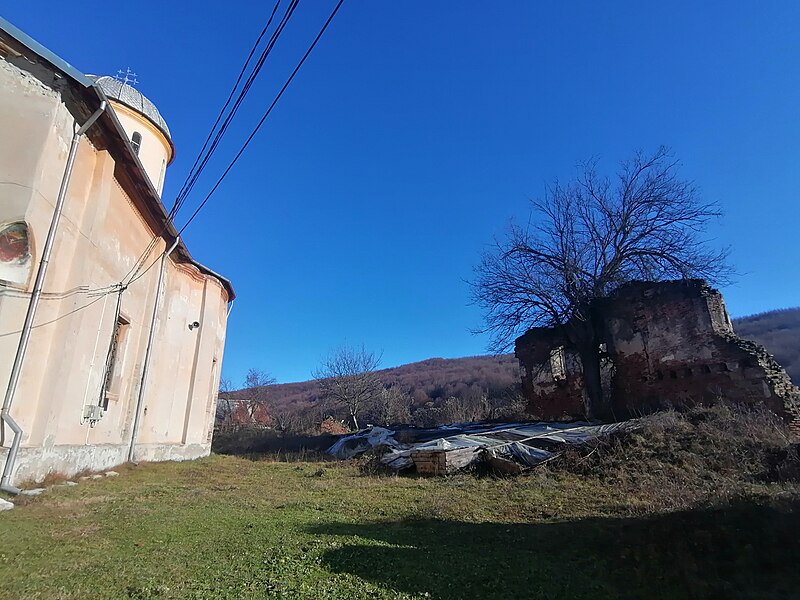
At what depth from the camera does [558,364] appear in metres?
22.3

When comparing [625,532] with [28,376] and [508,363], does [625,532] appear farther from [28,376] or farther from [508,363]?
[508,363]

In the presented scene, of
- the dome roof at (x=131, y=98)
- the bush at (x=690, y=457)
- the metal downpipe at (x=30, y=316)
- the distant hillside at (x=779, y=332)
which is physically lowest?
the bush at (x=690, y=457)

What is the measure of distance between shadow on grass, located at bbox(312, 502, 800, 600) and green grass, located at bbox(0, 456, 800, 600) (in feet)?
0.06

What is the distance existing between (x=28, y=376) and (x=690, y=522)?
10.2 metres

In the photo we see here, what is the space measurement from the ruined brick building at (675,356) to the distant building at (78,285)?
50.4ft

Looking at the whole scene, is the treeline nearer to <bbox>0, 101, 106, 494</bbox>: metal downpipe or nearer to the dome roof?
<bbox>0, 101, 106, 494</bbox>: metal downpipe

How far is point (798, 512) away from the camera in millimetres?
5320

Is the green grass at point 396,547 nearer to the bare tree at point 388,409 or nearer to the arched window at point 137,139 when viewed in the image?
the arched window at point 137,139

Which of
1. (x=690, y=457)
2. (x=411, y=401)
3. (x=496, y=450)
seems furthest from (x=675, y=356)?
(x=411, y=401)

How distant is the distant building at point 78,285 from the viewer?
7.99 meters

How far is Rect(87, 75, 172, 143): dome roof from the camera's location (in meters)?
18.4

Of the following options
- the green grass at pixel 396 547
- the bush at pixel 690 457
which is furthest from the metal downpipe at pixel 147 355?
the bush at pixel 690 457

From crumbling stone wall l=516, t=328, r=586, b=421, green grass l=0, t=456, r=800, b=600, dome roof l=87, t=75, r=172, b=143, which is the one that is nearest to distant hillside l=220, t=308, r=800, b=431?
crumbling stone wall l=516, t=328, r=586, b=421

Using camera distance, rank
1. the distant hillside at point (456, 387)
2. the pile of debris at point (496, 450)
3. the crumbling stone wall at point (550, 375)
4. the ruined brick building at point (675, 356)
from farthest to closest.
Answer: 1. the distant hillside at point (456, 387)
2. the crumbling stone wall at point (550, 375)
3. the ruined brick building at point (675, 356)
4. the pile of debris at point (496, 450)
